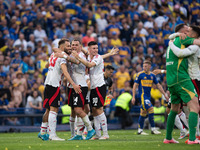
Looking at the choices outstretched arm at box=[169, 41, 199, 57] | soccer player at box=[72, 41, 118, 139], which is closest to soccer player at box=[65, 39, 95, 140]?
soccer player at box=[72, 41, 118, 139]

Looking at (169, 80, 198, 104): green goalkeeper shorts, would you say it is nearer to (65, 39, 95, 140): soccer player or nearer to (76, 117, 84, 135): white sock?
(65, 39, 95, 140): soccer player

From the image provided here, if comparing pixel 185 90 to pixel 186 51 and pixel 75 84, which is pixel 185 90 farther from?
pixel 75 84

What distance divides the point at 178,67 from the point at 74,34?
45.8ft

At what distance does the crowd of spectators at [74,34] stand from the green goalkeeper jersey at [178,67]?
10.7 meters

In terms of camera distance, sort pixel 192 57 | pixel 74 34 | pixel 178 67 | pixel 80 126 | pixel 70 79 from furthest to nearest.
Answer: pixel 74 34 < pixel 80 126 < pixel 70 79 < pixel 192 57 < pixel 178 67

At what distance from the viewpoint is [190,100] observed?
30.5ft

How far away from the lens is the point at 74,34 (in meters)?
22.9

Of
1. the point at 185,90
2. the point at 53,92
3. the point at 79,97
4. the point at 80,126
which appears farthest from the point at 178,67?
the point at 80,126

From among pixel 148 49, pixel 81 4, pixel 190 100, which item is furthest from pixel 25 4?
pixel 190 100

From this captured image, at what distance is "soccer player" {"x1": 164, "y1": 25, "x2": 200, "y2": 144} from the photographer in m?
9.30

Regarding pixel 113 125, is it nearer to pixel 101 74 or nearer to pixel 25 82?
pixel 25 82

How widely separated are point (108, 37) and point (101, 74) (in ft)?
40.9

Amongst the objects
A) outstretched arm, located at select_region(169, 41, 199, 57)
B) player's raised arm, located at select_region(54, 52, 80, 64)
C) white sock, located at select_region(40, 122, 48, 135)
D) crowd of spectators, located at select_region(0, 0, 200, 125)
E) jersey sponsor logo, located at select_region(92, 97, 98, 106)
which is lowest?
white sock, located at select_region(40, 122, 48, 135)

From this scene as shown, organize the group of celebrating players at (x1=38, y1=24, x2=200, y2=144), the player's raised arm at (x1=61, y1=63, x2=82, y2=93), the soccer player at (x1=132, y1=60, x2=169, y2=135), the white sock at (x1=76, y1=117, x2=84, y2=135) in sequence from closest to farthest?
the group of celebrating players at (x1=38, y1=24, x2=200, y2=144) → the player's raised arm at (x1=61, y1=63, x2=82, y2=93) → the white sock at (x1=76, y1=117, x2=84, y2=135) → the soccer player at (x1=132, y1=60, x2=169, y2=135)
